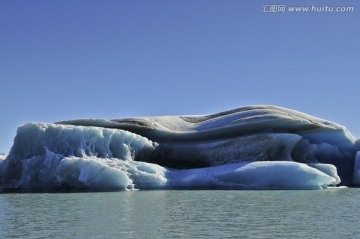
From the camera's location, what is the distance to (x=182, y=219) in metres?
11.4

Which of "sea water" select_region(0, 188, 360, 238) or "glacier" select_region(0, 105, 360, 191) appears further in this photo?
"glacier" select_region(0, 105, 360, 191)

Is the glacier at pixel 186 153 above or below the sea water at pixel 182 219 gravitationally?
above

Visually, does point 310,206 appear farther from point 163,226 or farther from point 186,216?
→ point 163,226

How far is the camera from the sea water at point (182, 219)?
9.45 m

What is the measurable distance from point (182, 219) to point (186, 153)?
1737cm

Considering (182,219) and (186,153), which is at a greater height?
(186,153)

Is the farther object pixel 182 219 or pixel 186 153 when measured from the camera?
pixel 186 153

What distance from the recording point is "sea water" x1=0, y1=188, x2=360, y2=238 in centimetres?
945

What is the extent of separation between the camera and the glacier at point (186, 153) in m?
23.1

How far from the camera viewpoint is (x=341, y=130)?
2847 centimetres

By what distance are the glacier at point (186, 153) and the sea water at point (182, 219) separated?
24.5 feet

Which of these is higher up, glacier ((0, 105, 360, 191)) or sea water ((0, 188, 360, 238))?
glacier ((0, 105, 360, 191))

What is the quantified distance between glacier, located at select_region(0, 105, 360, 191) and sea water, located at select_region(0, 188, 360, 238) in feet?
24.5

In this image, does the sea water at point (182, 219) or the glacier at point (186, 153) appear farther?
the glacier at point (186, 153)
